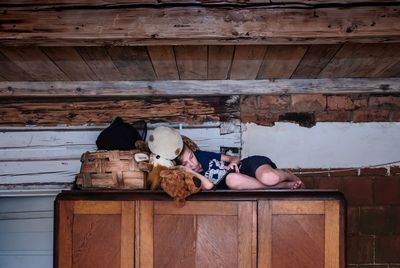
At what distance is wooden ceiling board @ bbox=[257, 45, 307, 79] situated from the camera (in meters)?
2.88

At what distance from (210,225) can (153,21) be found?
4.35ft

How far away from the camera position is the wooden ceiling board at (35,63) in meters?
2.90

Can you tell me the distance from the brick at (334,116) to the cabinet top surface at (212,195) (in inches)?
38.9

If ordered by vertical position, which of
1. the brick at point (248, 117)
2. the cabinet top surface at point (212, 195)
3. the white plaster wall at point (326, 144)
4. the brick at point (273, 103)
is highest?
the brick at point (273, 103)

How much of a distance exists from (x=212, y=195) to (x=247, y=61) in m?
0.85

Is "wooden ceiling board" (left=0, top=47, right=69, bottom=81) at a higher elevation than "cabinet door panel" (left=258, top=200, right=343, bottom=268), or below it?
higher

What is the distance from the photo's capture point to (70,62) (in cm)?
315

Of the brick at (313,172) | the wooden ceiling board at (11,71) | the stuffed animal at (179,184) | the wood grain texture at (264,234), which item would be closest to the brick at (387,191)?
the brick at (313,172)

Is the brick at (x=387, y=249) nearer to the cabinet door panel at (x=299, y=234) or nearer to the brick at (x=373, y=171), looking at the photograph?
the brick at (x=373, y=171)

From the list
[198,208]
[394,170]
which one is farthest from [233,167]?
[394,170]

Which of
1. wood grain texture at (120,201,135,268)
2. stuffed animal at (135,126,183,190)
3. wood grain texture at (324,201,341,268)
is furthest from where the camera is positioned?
stuffed animal at (135,126,183,190)

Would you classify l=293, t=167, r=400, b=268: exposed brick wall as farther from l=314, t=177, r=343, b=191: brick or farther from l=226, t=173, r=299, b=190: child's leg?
l=226, t=173, r=299, b=190: child's leg

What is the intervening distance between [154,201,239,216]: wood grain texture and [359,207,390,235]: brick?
4.13 ft

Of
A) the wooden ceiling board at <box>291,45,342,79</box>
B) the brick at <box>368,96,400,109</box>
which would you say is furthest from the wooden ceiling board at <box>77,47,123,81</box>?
the brick at <box>368,96,400,109</box>
